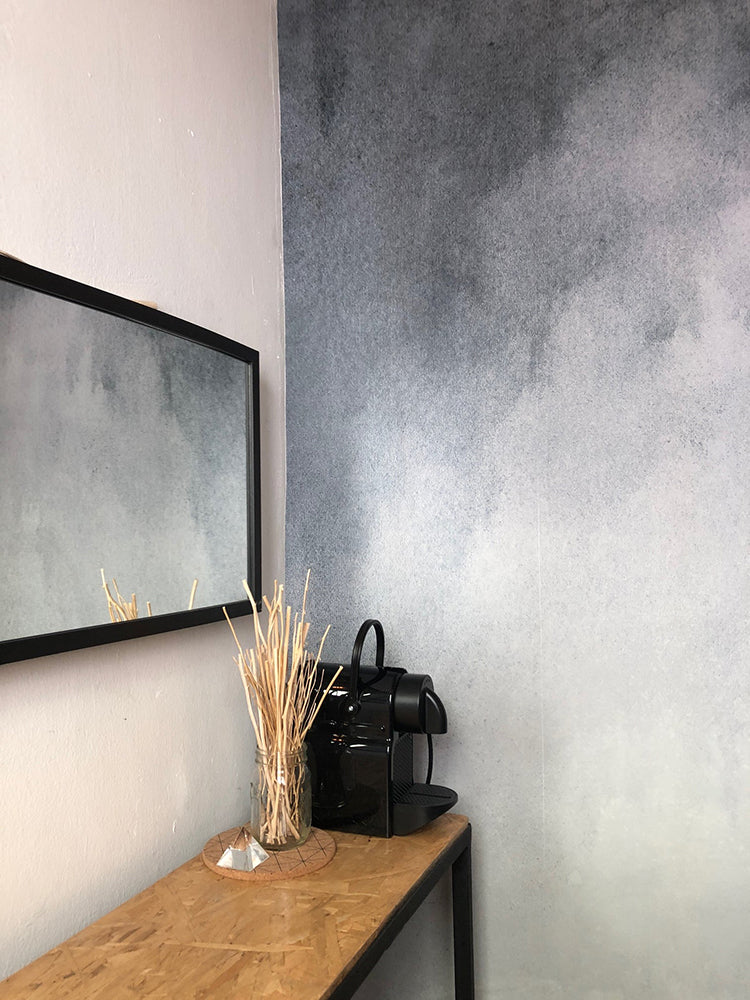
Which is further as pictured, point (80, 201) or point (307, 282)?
point (307, 282)

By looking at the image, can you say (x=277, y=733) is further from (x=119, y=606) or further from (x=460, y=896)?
(x=460, y=896)

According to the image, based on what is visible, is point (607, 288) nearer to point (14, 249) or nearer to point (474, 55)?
point (474, 55)

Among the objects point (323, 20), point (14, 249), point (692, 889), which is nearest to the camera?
point (14, 249)

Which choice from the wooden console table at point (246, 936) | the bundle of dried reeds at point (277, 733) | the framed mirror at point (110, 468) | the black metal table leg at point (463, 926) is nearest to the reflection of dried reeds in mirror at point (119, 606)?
the framed mirror at point (110, 468)

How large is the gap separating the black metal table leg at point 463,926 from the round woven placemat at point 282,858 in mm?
282

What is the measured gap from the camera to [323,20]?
6.09 feet

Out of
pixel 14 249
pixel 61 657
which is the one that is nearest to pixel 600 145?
pixel 14 249

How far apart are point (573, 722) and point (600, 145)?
3.92ft

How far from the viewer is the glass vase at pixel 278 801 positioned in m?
1.36

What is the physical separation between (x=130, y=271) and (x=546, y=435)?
2.88 ft

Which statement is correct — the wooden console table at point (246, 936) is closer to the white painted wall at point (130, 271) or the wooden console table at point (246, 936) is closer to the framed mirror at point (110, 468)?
the white painted wall at point (130, 271)

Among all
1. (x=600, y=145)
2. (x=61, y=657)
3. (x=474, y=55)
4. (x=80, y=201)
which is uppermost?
(x=474, y=55)

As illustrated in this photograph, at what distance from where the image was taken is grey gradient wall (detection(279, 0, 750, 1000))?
1.56 m

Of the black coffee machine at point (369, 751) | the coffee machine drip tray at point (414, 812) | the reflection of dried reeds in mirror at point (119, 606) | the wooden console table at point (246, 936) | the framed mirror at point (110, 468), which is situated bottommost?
the wooden console table at point (246, 936)
